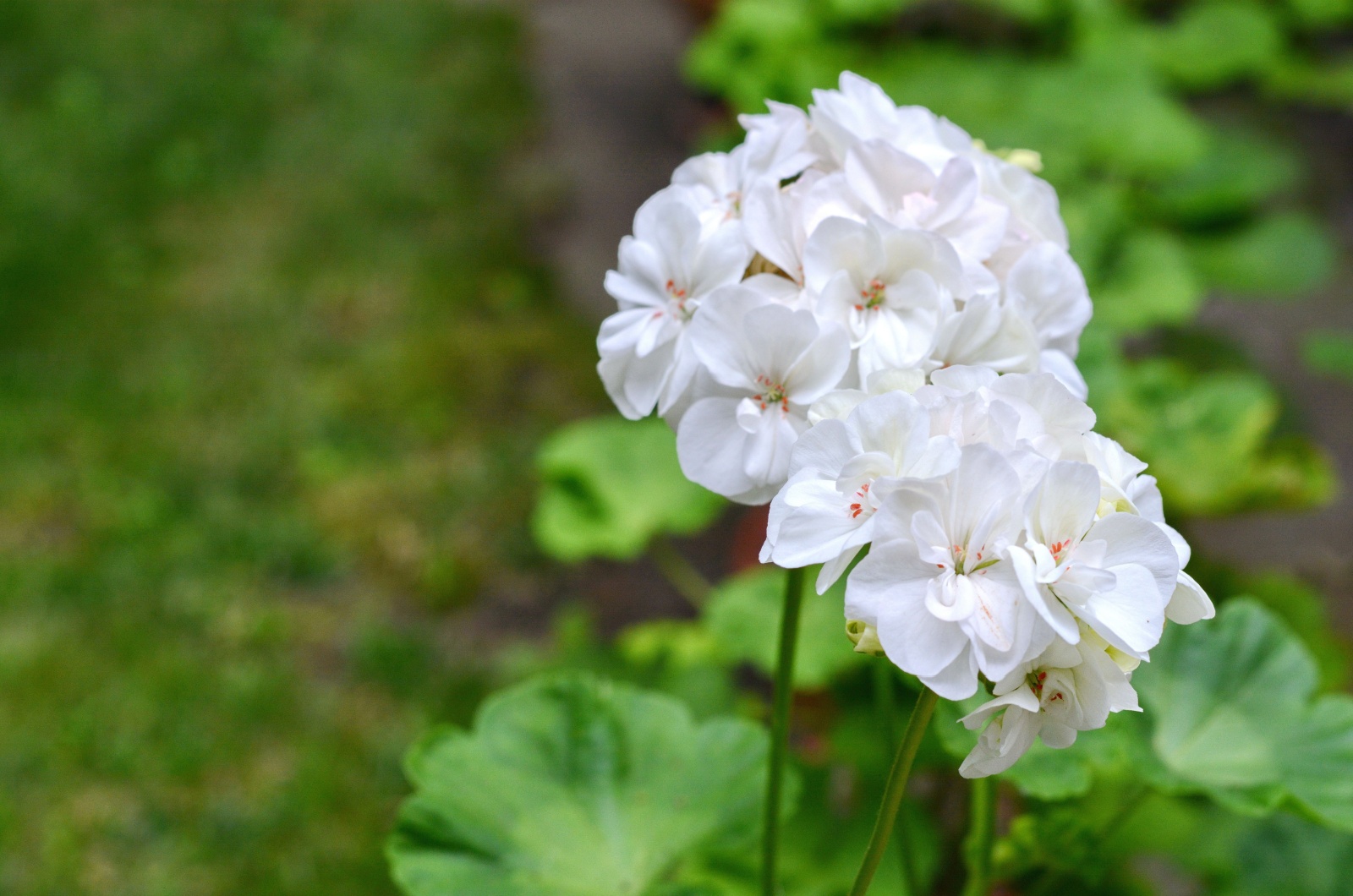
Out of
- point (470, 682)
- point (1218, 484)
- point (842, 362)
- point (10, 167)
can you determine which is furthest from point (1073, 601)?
point (10, 167)

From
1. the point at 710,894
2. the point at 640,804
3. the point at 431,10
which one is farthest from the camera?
the point at 431,10

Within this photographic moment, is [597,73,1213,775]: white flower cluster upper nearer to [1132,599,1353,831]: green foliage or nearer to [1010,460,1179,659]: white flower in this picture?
[1010,460,1179,659]: white flower

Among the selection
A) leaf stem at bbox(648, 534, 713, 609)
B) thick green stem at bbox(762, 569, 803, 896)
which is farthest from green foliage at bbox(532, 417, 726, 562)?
thick green stem at bbox(762, 569, 803, 896)

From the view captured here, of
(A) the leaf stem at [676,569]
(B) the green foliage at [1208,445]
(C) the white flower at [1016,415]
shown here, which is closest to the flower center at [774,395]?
(C) the white flower at [1016,415]

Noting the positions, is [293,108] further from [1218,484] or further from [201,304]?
[1218,484]

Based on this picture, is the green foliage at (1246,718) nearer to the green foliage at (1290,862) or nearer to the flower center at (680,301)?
the green foliage at (1290,862)
